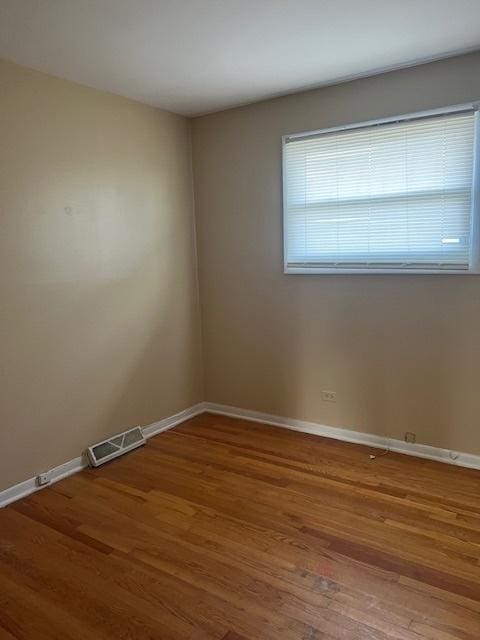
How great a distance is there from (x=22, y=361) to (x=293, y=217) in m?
2.21

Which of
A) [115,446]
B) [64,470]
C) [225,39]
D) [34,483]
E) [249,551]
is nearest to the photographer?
[249,551]

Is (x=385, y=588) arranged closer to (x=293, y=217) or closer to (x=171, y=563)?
(x=171, y=563)

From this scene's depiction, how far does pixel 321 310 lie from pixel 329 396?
0.69m

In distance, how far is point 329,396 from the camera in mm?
3594

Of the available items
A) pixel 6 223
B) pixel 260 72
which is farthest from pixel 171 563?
pixel 260 72

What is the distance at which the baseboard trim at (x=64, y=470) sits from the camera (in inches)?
110

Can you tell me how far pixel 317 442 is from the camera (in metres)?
3.52

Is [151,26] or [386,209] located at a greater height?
[151,26]

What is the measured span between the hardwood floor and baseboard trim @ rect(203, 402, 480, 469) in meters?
0.10

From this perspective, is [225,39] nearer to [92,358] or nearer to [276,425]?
[92,358]

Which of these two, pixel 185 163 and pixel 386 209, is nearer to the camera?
pixel 386 209

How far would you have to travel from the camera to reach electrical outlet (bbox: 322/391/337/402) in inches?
140

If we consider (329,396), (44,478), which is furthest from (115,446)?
(329,396)

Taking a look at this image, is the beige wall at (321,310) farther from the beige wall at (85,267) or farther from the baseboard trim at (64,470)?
the baseboard trim at (64,470)
